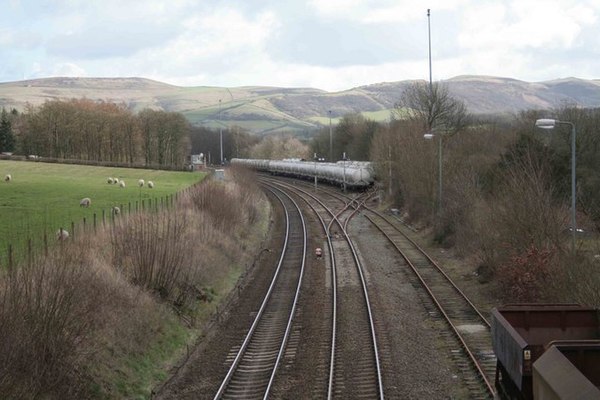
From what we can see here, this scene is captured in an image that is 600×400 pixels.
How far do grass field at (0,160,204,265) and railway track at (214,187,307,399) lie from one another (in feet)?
19.5

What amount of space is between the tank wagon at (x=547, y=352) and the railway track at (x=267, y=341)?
16.3 ft

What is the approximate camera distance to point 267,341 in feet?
59.6

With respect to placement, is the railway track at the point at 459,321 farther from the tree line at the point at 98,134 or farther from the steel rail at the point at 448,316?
the tree line at the point at 98,134

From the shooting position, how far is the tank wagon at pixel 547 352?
324 inches

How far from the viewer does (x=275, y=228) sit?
43.8m

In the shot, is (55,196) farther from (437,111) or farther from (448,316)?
(437,111)

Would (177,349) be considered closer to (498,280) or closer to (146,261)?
(146,261)

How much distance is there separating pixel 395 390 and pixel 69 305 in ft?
22.9

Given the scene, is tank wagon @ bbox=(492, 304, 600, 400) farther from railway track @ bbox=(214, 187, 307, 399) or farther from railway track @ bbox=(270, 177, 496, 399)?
railway track @ bbox=(214, 187, 307, 399)

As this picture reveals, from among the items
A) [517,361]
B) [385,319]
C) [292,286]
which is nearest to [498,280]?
[385,319]

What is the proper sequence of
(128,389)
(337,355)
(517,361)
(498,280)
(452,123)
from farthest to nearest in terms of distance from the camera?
(452,123) → (498,280) → (337,355) → (128,389) → (517,361)

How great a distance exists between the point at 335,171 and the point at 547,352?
63509 mm

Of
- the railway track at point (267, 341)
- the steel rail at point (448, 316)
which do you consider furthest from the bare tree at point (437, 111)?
the railway track at point (267, 341)

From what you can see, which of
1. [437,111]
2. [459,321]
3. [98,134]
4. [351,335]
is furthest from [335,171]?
[351,335]
